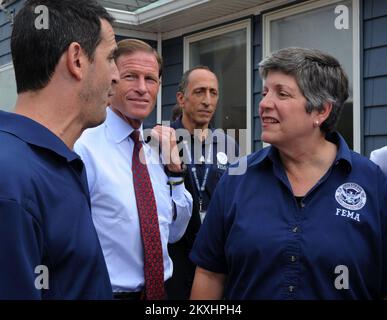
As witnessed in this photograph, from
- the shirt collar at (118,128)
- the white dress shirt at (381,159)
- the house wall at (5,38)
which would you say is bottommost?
the white dress shirt at (381,159)

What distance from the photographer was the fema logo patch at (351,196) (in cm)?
193

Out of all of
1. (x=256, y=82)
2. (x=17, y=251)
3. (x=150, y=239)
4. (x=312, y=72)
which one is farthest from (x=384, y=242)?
(x=256, y=82)

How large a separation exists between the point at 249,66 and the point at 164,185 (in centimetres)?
323

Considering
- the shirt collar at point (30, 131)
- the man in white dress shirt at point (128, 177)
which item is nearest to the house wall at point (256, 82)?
the man in white dress shirt at point (128, 177)

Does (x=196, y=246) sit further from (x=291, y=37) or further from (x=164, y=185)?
(x=291, y=37)

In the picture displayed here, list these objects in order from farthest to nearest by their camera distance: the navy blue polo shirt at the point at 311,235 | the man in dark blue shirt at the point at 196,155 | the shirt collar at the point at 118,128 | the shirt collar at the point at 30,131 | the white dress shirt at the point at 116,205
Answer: the man in dark blue shirt at the point at 196,155, the shirt collar at the point at 118,128, the white dress shirt at the point at 116,205, the navy blue polo shirt at the point at 311,235, the shirt collar at the point at 30,131

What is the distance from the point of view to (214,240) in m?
2.11

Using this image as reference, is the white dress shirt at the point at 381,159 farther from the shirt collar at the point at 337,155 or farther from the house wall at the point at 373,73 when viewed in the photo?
the house wall at the point at 373,73

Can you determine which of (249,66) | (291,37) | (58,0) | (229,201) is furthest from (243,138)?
(58,0)

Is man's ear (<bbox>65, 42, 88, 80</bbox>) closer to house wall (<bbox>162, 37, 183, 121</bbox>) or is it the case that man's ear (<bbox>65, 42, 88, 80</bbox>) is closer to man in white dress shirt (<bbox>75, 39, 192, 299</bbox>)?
man in white dress shirt (<bbox>75, 39, 192, 299</bbox>)

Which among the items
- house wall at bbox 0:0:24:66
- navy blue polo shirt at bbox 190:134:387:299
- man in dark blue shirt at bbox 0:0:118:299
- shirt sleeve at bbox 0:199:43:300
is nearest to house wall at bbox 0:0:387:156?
navy blue polo shirt at bbox 190:134:387:299

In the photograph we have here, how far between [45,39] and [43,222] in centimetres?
52

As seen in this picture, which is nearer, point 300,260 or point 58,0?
point 58,0
